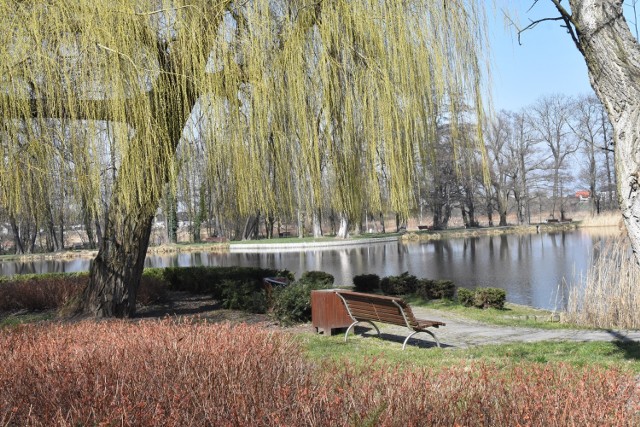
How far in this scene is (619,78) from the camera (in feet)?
13.3

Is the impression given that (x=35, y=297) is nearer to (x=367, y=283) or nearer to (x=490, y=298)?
(x=367, y=283)

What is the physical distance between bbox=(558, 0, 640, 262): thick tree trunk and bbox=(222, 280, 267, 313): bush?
876 centimetres

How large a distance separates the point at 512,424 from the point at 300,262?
3313 centimetres

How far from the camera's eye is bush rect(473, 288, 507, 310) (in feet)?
47.7

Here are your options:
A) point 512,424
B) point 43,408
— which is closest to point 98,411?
point 43,408

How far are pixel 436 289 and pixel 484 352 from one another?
28.6 ft

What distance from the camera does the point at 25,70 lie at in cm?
634

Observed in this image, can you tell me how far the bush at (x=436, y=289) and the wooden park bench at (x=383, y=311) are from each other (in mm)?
7367

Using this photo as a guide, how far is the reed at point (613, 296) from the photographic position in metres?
11.4

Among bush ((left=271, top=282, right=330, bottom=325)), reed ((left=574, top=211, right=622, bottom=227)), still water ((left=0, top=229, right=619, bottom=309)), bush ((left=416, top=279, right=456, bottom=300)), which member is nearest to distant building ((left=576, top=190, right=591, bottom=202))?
reed ((left=574, top=211, right=622, bottom=227))

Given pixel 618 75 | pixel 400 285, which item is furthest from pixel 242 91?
pixel 400 285

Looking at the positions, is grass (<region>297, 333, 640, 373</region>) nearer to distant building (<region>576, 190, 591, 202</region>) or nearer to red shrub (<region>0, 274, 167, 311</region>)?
red shrub (<region>0, 274, 167, 311</region>)

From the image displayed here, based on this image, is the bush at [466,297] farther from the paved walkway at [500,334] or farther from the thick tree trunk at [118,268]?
the thick tree trunk at [118,268]

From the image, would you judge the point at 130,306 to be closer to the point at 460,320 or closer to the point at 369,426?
the point at 460,320
